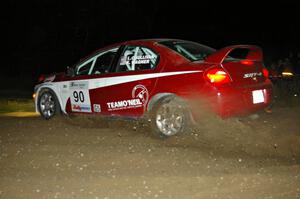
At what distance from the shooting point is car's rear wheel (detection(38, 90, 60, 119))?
33.0ft

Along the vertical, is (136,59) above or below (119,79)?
above

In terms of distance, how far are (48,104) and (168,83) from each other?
126 inches

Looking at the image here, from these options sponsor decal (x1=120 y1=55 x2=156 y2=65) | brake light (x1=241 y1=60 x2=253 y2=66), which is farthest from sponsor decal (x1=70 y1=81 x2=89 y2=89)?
brake light (x1=241 y1=60 x2=253 y2=66)

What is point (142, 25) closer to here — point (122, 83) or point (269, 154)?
point (122, 83)

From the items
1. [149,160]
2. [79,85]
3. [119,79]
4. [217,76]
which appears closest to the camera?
[149,160]

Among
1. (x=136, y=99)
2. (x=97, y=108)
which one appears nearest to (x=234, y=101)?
(x=136, y=99)

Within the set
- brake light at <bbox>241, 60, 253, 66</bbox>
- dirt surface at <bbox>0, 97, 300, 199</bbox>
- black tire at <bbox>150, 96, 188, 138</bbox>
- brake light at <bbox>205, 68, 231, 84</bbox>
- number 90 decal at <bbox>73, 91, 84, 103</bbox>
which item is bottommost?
dirt surface at <bbox>0, 97, 300, 199</bbox>

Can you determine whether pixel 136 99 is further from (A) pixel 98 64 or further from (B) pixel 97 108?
(A) pixel 98 64

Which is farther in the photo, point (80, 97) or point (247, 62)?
point (80, 97)

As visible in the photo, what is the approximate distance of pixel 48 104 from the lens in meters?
10.3

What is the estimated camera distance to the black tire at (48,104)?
1006 cm

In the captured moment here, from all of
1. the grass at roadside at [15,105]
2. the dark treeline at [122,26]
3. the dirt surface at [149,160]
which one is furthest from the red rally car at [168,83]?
the dark treeline at [122,26]

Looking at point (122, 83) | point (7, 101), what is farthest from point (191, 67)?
point (7, 101)

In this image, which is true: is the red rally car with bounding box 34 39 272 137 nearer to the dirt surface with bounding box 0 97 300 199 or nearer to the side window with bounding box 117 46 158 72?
the side window with bounding box 117 46 158 72
